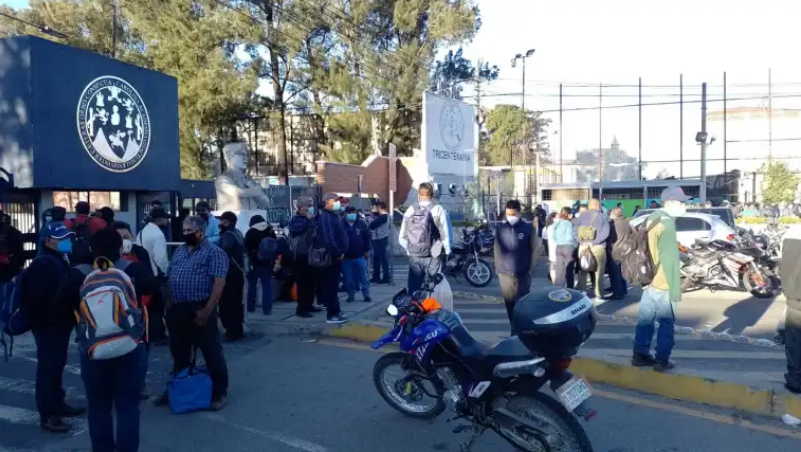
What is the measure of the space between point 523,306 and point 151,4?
108ft

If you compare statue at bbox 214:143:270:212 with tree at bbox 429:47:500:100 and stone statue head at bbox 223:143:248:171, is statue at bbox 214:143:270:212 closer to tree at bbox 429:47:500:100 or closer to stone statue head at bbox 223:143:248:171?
stone statue head at bbox 223:143:248:171

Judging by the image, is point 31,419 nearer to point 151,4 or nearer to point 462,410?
point 462,410

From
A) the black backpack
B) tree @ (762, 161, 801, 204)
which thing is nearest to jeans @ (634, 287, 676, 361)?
the black backpack

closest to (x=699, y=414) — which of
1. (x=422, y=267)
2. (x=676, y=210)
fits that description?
(x=676, y=210)

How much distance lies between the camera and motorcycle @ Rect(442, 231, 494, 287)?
14.5 meters

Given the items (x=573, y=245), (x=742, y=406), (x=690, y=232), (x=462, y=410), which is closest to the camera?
(x=462, y=410)

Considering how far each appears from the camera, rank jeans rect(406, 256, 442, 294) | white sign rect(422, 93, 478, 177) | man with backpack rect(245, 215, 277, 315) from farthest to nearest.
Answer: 1. white sign rect(422, 93, 478, 177)
2. man with backpack rect(245, 215, 277, 315)
3. jeans rect(406, 256, 442, 294)

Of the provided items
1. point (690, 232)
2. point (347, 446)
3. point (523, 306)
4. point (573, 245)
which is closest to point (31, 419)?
point (347, 446)

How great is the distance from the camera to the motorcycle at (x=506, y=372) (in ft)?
13.9

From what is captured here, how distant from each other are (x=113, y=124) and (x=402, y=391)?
411 inches

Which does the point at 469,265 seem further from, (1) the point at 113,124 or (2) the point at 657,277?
(2) the point at 657,277

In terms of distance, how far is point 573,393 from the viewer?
166 inches

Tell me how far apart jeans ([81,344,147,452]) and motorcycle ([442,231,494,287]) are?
10.2 m

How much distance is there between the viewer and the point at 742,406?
5.87 metres
